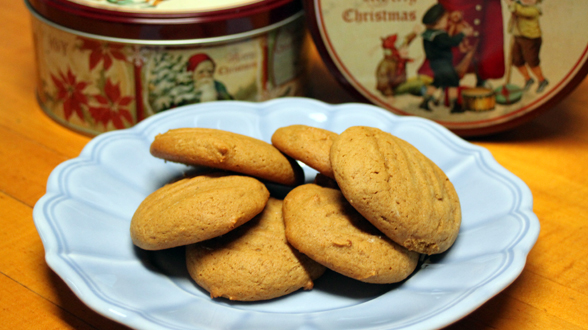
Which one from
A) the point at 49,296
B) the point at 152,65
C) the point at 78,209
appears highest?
the point at 152,65

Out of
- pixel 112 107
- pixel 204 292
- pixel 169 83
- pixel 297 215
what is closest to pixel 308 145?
pixel 297 215

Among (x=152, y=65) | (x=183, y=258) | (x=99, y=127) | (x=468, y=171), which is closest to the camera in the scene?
(x=183, y=258)

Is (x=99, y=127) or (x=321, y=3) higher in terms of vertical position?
(x=321, y=3)

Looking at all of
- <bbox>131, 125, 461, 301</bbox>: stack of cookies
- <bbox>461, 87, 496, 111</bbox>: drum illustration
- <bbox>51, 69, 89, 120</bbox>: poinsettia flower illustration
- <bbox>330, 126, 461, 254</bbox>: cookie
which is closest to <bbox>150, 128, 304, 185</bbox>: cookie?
<bbox>131, 125, 461, 301</bbox>: stack of cookies

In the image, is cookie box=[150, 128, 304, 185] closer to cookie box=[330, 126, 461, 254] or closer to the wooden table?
cookie box=[330, 126, 461, 254]

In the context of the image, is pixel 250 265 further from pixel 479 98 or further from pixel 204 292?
pixel 479 98

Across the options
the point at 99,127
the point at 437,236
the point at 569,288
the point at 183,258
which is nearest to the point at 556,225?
the point at 569,288

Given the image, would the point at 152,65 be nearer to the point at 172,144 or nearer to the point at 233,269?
the point at 172,144
